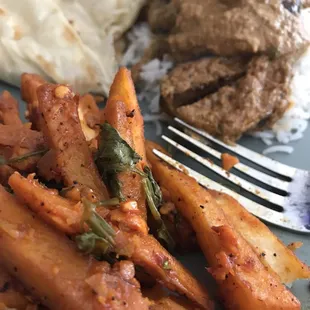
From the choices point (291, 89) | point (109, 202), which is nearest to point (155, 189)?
point (109, 202)

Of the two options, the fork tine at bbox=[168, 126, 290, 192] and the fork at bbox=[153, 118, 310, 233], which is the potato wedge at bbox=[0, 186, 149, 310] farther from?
the fork tine at bbox=[168, 126, 290, 192]

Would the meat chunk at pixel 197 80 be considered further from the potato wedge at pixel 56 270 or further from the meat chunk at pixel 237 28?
Result: the potato wedge at pixel 56 270

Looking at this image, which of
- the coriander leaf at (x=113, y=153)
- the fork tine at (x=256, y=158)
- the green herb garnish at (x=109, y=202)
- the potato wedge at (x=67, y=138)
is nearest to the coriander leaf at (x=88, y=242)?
the green herb garnish at (x=109, y=202)

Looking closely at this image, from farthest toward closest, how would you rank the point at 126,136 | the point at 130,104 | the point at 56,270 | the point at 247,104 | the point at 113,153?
the point at 247,104 → the point at 130,104 → the point at 126,136 → the point at 113,153 → the point at 56,270

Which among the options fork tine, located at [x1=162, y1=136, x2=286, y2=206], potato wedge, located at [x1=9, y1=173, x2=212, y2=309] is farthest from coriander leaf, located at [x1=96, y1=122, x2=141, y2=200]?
fork tine, located at [x1=162, y1=136, x2=286, y2=206]

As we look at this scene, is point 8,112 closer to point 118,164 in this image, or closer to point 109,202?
point 118,164

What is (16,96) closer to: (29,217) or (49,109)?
(49,109)
